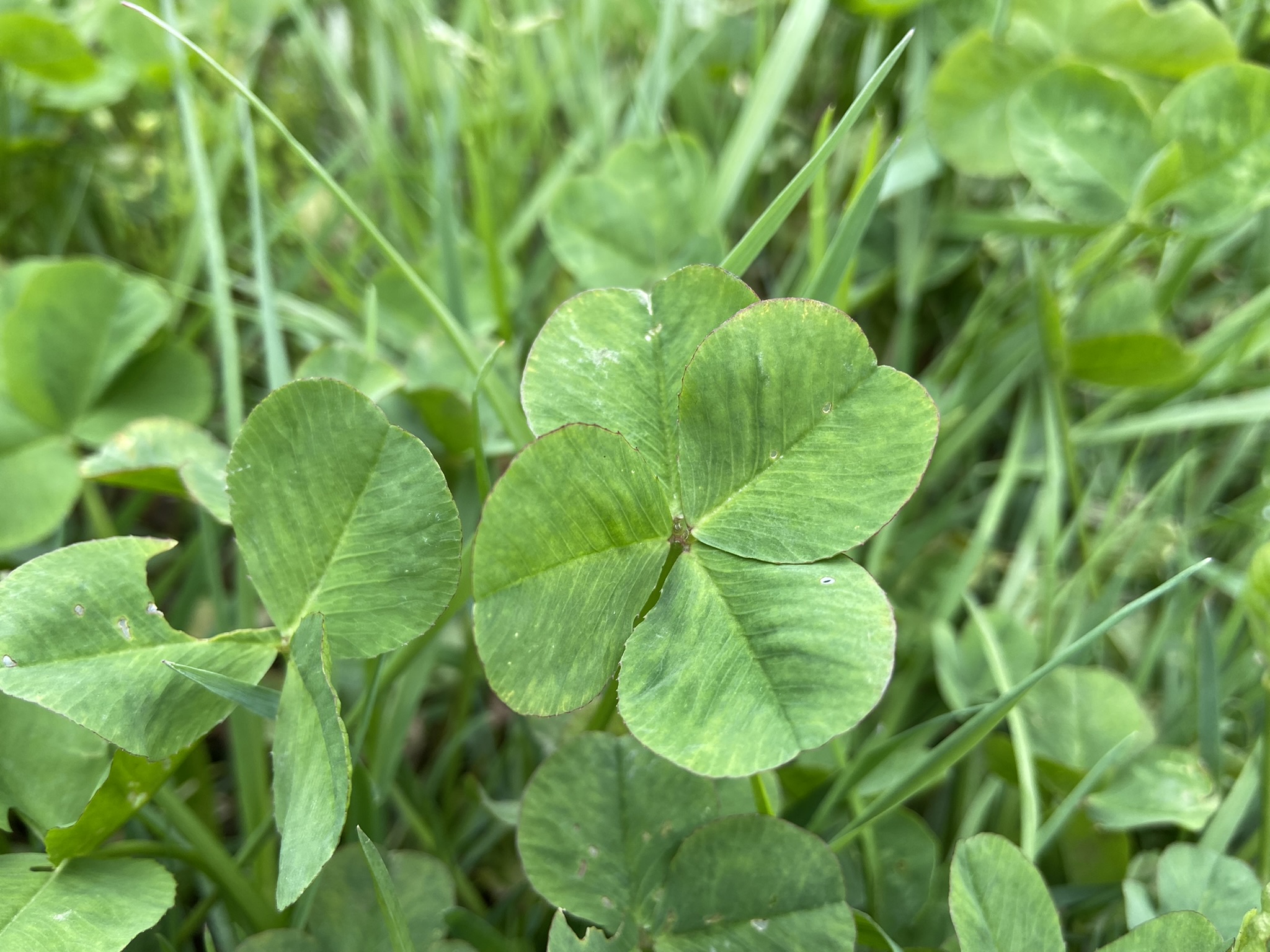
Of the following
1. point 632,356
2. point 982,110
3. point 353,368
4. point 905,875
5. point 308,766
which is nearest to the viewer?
point 308,766

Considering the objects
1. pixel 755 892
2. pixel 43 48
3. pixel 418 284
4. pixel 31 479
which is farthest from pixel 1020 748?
pixel 43 48

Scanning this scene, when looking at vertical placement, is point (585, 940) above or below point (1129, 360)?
below

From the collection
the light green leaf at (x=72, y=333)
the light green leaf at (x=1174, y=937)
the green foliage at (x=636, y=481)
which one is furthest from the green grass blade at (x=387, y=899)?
the light green leaf at (x=72, y=333)

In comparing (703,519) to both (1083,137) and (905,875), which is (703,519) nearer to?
(905,875)

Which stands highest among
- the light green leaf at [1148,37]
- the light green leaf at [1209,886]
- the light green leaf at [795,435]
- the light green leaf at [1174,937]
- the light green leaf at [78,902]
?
the light green leaf at [1148,37]

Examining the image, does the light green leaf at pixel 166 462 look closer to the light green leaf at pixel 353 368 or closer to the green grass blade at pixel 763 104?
the light green leaf at pixel 353 368

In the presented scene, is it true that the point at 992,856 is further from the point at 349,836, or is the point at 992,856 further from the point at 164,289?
the point at 164,289

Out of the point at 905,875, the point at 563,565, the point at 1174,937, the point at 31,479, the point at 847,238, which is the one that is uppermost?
the point at 847,238

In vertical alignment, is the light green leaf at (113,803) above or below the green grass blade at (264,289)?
below
